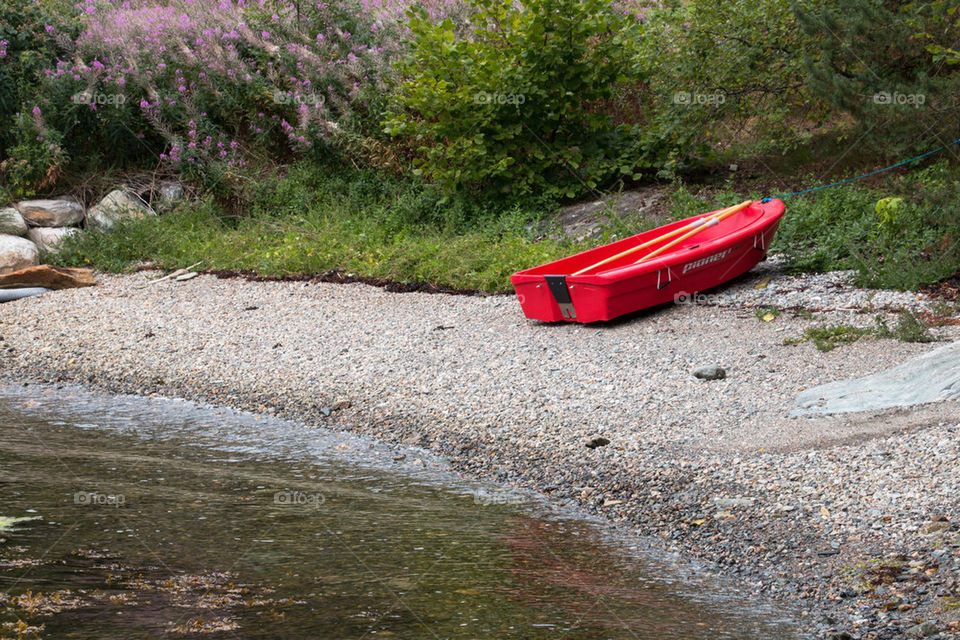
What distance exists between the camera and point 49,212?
13.2 m

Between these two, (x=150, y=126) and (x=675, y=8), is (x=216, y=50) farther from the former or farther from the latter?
(x=675, y=8)

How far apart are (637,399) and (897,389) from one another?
5.50 feet

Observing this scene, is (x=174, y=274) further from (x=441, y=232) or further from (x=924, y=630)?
(x=924, y=630)

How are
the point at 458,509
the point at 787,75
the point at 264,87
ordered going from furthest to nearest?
the point at 264,87
the point at 787,75
the point at 458,509

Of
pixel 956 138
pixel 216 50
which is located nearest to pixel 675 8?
pixel 956 138

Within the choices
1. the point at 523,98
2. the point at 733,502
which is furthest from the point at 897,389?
the point at 523,98

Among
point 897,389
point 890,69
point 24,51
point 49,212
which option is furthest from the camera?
point 24,51

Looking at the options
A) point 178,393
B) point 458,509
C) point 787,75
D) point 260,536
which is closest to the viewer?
point 260,536

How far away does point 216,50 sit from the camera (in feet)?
46.1

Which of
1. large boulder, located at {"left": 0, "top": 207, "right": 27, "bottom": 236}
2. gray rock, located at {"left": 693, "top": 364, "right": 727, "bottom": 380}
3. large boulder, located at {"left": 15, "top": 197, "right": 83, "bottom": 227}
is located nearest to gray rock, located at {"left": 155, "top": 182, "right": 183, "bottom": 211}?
large boulder, located at {"left": 15, "top": 197, "right": 83, "bottom": 227}

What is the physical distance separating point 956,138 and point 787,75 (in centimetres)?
259

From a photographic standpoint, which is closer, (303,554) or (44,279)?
(303,554)

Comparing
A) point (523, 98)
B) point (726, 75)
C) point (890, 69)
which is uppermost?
point (890, 69)

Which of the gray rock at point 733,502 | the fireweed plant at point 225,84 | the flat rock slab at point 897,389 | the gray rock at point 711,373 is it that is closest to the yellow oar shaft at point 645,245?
the gray rock at point 711,373
